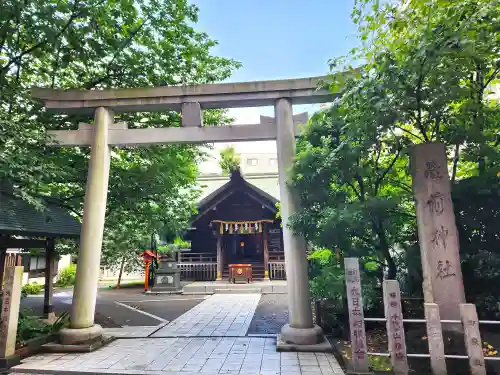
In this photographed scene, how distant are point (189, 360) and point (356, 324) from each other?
2.98 meters

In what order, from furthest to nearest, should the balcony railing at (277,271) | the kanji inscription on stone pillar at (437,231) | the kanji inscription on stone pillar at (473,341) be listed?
the balcony railing at (277,271) → the kanji inscription on stone pillar at (437,231) → the kanji inscription on stone pillar at (473,341)

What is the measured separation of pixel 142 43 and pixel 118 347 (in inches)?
275

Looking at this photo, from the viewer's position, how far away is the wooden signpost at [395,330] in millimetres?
4430

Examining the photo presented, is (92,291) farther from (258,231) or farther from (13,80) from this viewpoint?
(258,231)

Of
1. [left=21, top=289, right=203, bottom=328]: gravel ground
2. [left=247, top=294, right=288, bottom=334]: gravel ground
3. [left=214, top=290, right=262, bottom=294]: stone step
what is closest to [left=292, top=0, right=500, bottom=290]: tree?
[left=247, top=294, right=288, bottom=334]: gravel ground

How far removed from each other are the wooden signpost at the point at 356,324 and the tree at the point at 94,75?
5.37 meters

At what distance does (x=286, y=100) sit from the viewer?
6953 millimetres

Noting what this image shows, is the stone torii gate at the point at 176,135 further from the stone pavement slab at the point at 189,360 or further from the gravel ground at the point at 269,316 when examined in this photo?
the gravel ground at the point at 269,316

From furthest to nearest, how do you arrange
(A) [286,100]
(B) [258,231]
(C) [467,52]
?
(B) [258,231] < (A) [286,100] < (C) [467,52]

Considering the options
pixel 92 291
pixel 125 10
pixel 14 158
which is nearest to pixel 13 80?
pixel 14 158

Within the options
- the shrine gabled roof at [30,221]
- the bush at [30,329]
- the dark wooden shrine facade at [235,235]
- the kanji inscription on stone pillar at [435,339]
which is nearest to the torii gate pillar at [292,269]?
the kanji inscription on stone pillar at [435,339]

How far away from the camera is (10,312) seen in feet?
18.3

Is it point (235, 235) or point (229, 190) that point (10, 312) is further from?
point (235, 235)

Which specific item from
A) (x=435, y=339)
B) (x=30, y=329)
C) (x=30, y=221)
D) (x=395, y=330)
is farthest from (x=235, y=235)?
(x=435, y=339)
